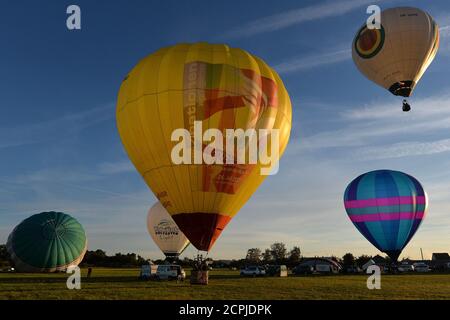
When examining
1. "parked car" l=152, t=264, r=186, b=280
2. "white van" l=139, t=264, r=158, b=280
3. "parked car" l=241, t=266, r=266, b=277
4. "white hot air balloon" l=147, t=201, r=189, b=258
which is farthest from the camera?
"white hot air balloon" l=147, t=201, r=189, b=258

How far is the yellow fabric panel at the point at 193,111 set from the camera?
55.9ft

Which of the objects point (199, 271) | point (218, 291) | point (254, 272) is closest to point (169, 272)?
point (199, 271)

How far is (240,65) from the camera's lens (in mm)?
18000

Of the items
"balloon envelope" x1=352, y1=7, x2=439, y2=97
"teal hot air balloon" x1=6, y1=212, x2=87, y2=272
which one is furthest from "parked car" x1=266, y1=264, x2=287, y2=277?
"balloon envelope" x1=352, y1=7, x2=439, y2=97

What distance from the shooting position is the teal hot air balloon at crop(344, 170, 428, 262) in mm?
34625

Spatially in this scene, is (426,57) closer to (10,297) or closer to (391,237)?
(391,237)

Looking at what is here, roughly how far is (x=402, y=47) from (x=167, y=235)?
26533mm

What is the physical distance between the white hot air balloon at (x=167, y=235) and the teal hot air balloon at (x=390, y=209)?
16454 mm

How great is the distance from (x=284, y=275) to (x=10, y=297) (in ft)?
86.3

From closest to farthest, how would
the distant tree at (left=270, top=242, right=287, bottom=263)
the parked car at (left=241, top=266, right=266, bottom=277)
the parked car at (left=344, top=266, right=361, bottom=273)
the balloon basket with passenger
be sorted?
1. the balloon basket with passenger
2. the parked car at (left=241, top=266, right=266, bottom=277)
3. the parked car at (left=344, top=266, right=361, bottom=273)
4. the distant tree at (left=270, top=242, right=287, bottom=263)

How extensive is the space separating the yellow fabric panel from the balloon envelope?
11.6 meters

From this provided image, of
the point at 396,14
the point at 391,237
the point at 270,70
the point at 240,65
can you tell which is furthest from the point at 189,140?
the point at 391,237

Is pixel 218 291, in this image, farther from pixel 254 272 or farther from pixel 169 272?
pixel 254 272

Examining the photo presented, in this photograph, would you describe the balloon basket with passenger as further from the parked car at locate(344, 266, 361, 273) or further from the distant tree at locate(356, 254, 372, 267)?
the distant tree at locate(356, 254, 372, 267)
